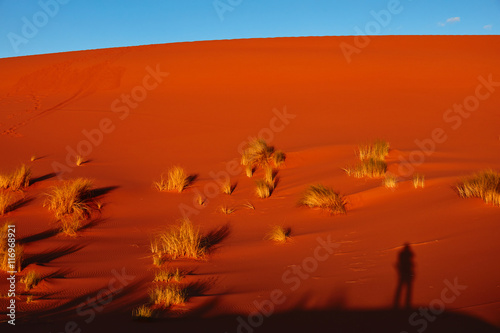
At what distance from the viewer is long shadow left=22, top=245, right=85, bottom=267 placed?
19.3 feet

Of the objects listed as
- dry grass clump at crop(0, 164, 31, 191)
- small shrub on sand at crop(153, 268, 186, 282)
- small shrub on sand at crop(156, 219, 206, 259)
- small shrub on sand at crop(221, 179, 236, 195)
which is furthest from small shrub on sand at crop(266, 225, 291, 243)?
dry grass clump at crop(0, 164, 31, 191)

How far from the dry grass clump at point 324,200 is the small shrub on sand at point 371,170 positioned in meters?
1.52

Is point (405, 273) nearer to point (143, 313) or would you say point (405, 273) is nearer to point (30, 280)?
point (143, 313)

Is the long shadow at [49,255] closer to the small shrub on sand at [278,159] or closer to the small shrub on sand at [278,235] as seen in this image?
the small shrub on sand at [278,235]

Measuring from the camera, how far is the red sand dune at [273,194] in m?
4.31

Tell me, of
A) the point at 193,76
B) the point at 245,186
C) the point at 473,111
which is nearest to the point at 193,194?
the point at 245,186

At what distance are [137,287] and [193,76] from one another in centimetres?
2409

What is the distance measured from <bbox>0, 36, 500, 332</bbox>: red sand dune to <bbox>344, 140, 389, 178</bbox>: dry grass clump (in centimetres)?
36

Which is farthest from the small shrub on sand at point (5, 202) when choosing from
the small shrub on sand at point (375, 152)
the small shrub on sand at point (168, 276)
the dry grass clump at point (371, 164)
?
the small shrub on sand at point (375, 152)

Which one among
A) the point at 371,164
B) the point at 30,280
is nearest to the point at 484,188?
the point at 371,164

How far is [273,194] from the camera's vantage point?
9547 mm

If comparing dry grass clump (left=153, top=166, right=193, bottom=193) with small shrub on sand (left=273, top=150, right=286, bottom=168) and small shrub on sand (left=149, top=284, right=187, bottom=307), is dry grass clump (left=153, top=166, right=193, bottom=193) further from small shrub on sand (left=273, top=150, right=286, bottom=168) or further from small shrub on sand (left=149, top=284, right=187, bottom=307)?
small shrub on sand (left=149, top=284, right=187, bottom=307)

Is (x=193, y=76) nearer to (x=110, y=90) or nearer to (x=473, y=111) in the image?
(x=110, y=90)

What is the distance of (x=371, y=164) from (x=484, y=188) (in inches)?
119
